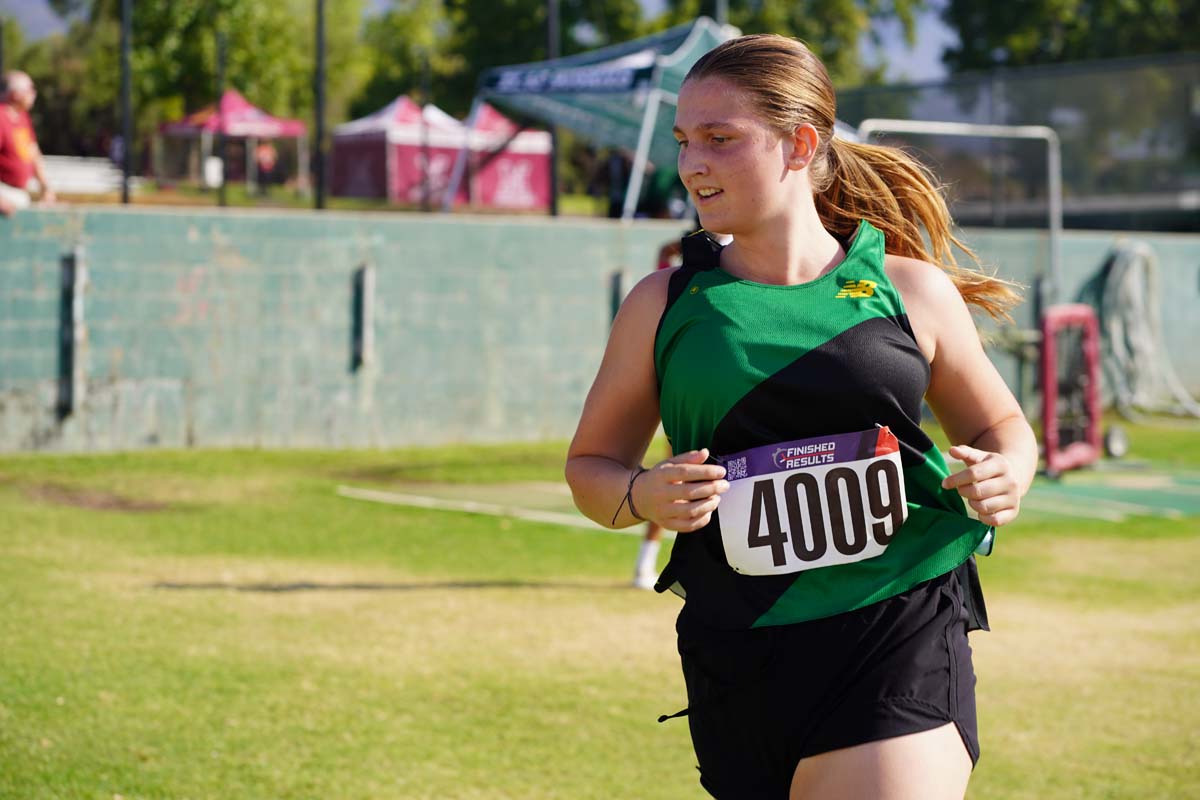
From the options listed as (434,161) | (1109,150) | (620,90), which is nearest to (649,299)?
(620,90)

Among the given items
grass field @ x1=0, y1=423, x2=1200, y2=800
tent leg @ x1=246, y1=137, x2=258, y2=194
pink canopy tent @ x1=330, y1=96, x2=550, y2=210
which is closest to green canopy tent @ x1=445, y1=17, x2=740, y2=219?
grass field @ x1=0, y1=423, x2=1200, y2=800

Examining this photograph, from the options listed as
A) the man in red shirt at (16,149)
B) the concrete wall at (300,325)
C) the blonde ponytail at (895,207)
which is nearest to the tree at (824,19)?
the concrete wall at (300,325)

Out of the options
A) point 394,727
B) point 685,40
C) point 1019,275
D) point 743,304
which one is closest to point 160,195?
point 685,40

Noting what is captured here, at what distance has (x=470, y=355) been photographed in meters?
16.5

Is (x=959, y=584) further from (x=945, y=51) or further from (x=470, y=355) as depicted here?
(x=945, y=51)

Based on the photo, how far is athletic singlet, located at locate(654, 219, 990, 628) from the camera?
9.45 feet

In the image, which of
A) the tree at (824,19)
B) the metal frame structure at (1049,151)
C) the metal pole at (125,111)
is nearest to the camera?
the metal frame structure at (1049,151)

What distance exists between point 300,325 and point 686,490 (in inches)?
516

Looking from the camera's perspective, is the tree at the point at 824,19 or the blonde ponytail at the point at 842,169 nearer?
the blonde ponytail at the point at 842,169

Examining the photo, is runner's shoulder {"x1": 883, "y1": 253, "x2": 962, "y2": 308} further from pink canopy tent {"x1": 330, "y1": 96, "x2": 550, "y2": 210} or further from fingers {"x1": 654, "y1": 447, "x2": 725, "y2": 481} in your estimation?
pink canopy tent {"x1": 330, "y1": 96, "x2": 550, "y2": 210}

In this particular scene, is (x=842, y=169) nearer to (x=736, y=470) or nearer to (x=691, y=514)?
(x=736, y=470)

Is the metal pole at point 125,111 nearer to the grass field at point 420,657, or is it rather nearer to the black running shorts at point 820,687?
the grass field at point 420,657

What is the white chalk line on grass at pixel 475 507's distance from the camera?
37.7 ft

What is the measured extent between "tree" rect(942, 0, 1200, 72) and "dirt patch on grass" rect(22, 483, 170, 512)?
152ft
